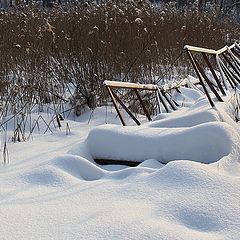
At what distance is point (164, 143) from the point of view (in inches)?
82.7

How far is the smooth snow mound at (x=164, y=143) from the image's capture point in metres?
1.99

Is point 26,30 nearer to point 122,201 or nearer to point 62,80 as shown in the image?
point 62,80

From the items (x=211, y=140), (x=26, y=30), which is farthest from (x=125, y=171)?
(x=26, y=30)

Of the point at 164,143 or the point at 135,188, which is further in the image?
the point at 164,143

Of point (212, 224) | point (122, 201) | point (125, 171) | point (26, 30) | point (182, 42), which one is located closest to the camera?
point (212, 224)

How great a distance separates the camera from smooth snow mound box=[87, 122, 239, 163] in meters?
1.99

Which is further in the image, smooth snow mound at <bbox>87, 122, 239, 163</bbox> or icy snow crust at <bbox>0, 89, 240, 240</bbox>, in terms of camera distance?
smooth snow mound at <bbox>87, 122, 239, 163</bbox>

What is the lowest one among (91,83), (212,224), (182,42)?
(212,224)

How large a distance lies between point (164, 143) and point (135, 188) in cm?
49

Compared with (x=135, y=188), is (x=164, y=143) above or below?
above

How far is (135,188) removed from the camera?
5.51 ft

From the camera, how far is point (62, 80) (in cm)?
414

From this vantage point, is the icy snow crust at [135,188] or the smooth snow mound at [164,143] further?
the smooth snow mound at [164,143]

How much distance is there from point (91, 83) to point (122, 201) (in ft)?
8.35
